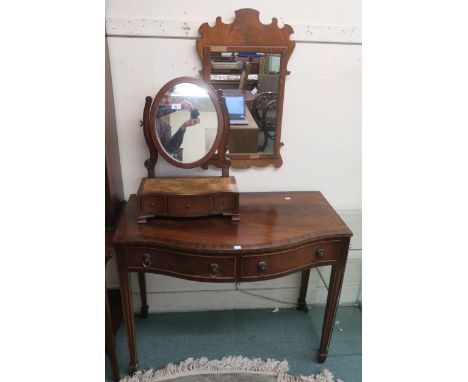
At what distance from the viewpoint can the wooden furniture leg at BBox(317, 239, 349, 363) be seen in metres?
1.47

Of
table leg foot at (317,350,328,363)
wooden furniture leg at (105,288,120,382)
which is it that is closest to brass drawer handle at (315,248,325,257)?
table leg foot at (317,350,328,363)

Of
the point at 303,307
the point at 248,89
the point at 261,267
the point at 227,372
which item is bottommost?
the point at 227,372

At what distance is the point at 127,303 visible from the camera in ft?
4.75

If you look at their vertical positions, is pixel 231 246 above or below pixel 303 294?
above

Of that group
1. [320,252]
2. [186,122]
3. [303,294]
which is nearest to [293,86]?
[186,122]

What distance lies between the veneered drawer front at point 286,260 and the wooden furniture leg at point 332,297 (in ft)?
0.12

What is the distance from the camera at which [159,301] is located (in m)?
1.95

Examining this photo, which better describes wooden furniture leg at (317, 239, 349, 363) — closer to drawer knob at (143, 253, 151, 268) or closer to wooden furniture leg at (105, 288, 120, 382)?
drawer knob at (143, 253, 151, 268)

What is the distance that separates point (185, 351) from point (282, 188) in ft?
2.98

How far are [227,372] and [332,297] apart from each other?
1.91 ft

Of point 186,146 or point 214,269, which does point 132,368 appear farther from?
point 186,146

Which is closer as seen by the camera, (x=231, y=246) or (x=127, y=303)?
(x=231, y=246)
